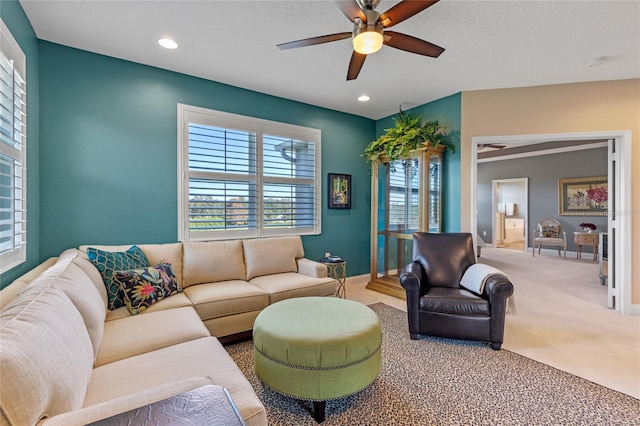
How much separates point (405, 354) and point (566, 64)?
3.34 meters

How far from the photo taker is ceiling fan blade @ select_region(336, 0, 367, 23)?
5.54ft

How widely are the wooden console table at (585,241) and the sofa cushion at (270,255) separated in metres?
6.94

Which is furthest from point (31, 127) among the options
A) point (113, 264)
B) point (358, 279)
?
point (358, 279)

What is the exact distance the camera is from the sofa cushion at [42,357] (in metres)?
0.80

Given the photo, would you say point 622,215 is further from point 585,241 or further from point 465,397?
point 585,241

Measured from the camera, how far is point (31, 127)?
7.79 feet

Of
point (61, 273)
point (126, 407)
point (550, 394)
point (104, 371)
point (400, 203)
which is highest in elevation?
point (400, 203)

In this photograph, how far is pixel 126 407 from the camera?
930mm

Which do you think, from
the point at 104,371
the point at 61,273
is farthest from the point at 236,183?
the point at 104,371

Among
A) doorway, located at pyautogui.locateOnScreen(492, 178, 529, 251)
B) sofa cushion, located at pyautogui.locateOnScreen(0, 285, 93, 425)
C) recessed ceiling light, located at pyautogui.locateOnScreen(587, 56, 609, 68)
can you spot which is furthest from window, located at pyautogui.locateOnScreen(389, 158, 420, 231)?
doorway, located at pyautogui.locateOnScreen(492, 178, 529, 251)

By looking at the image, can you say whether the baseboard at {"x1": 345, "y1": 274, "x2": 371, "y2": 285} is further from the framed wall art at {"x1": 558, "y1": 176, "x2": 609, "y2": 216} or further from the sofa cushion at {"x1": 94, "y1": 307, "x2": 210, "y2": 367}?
the framed wall art at {"x1": 558, "y1": 176, "x2": 609, "y2": 216}

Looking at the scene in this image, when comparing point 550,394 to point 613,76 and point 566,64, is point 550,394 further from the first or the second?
point 613,76

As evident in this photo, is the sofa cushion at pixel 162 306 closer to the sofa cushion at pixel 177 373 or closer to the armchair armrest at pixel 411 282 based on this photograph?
the sofa cushion at pixel 177 373

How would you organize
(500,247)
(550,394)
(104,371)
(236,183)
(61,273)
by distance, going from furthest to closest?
(500,247) < (236,183) < (550,394) < (61,273) < (104,371)
